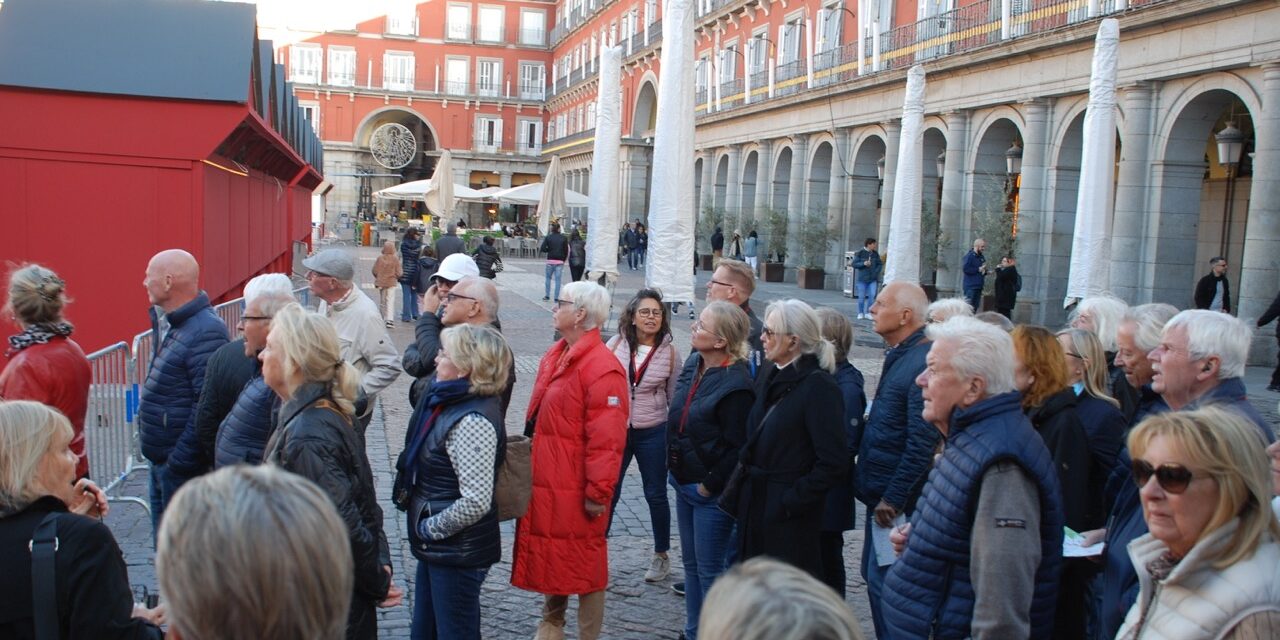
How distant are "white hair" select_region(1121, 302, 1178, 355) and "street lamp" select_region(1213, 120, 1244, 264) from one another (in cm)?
1465

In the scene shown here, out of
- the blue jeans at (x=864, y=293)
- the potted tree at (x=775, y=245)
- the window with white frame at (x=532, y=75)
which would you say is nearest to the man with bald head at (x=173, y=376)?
the blue jeans at (x=864, y=293)

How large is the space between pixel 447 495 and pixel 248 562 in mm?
2471

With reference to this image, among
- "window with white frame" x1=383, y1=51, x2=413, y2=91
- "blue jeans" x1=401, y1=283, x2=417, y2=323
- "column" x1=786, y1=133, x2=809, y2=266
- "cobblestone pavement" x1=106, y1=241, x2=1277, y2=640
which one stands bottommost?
"cobblestone pavement" x1=106, y1=241, x2=1277, y2=640

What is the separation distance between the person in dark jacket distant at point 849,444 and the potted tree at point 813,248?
82.7 feet

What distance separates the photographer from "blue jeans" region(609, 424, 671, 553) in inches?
260

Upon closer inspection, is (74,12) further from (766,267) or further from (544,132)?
(544,132)

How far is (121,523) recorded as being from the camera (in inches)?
281

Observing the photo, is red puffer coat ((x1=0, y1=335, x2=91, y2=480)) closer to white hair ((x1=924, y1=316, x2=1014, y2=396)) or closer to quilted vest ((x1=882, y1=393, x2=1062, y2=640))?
quilted vest ((x1=882, y1=393, x2=1062, y2=640))

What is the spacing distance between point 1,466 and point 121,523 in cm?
472

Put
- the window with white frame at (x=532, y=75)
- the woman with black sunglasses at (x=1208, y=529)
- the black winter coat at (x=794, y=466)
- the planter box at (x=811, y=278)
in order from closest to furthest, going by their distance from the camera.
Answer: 1. the woman with black sunglasses at (x=1208, y=529)
2. the black winter coat at (x=794, y=466)
3. the planter box at (x=811, y=278)
4. the window with white frame at (x=532, y=75)

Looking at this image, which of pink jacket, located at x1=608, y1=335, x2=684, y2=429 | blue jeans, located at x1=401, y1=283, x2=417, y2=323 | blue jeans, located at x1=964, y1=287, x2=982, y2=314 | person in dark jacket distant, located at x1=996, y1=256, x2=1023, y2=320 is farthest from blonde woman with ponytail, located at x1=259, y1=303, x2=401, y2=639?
blue jeans, located at x1=964, y1=287, x2=982, y2=314

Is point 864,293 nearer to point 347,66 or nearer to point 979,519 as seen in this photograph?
point 979,519

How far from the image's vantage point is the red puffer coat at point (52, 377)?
4977 millimetres

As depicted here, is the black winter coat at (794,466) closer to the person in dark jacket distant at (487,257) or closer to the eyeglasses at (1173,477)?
the eyeglasses at (1173,477)
